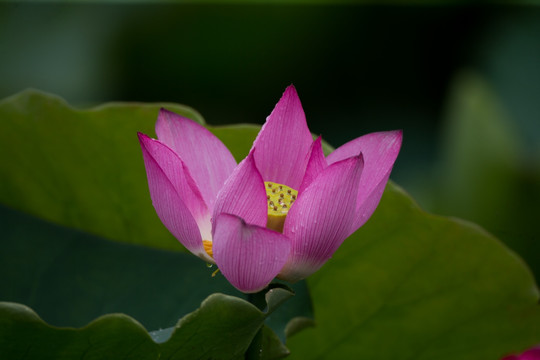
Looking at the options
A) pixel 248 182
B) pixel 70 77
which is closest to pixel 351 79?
pixel 70 77

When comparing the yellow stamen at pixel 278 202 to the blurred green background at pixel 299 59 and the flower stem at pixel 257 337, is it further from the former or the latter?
the blurred green background at pixel 299 59

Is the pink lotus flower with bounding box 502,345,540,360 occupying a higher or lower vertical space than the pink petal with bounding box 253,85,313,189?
lower

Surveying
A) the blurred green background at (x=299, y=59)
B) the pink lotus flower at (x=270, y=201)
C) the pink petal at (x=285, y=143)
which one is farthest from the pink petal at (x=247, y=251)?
the blurred green background at (x=299, y=59)

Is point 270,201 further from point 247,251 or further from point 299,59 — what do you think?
point 299,59


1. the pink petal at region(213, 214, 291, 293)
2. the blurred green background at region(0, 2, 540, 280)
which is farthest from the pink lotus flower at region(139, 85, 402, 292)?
the blurred green background at region(0, 2, 540, 280)

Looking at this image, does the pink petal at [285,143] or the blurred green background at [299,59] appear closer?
the pink petal at [285,143]

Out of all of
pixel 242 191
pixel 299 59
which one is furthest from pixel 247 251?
pixel 299 59

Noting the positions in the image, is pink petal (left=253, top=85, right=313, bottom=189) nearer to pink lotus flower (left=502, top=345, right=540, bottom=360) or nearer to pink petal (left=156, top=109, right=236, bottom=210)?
pink petal (left=156, top=109, right=236, bottom=210)

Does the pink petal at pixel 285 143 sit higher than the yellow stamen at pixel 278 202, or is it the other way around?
the pink petal at pixel 285 143
